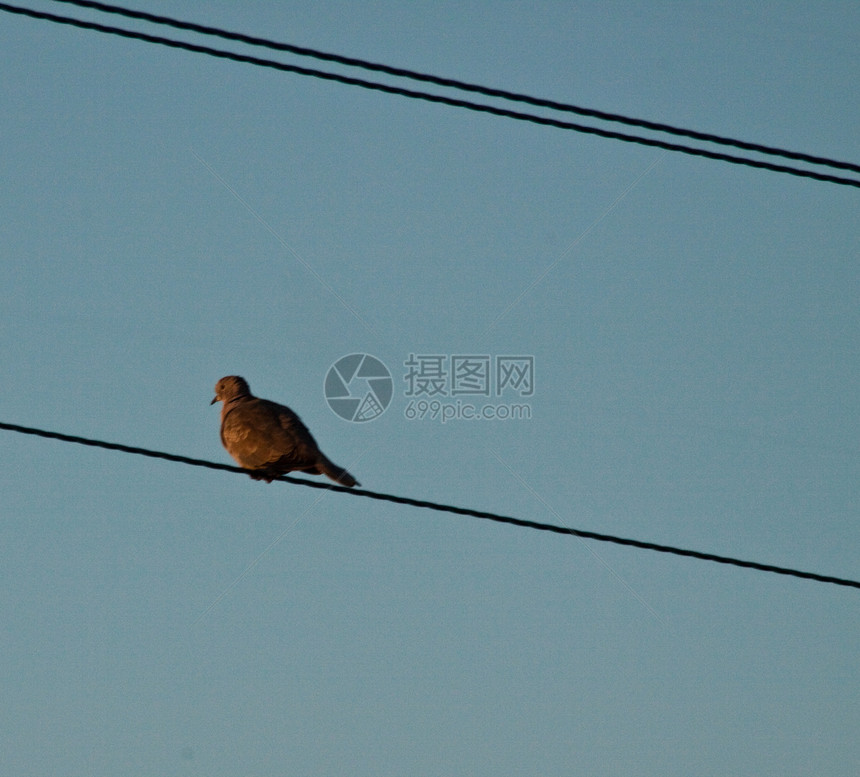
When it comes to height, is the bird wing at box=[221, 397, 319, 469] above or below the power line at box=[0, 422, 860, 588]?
above

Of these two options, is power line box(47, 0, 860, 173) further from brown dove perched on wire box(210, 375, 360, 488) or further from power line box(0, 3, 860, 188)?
brown dove perched on wire box(210, 375, 360, 488)

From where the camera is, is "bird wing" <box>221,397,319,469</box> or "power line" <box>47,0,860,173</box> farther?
"bird wing" <box>221,397,319,469</box>

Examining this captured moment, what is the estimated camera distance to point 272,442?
900 centimetres

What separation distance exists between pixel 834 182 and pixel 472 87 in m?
1.59

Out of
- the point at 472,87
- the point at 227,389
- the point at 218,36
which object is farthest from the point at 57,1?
the point at 227,389

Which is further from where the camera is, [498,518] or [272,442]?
[272,442]

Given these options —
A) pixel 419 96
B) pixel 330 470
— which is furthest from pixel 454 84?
pixel 330 470

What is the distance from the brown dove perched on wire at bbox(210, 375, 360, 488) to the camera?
8875 millimetres

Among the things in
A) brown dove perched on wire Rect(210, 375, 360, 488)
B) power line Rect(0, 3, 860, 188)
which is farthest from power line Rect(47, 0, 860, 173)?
brown dove perched on wire Rect(210, 375, 360, 488)

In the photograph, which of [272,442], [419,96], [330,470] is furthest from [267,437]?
[419,96]

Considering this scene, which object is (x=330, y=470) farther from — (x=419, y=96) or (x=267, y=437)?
(x=419, y=96)

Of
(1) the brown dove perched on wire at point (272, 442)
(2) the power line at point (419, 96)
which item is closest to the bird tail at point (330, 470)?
(1) the brown dove perched on wire at point (272, 442)

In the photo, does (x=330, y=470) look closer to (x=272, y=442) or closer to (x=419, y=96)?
(x=272, y=442)

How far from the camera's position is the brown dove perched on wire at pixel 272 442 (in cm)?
888
